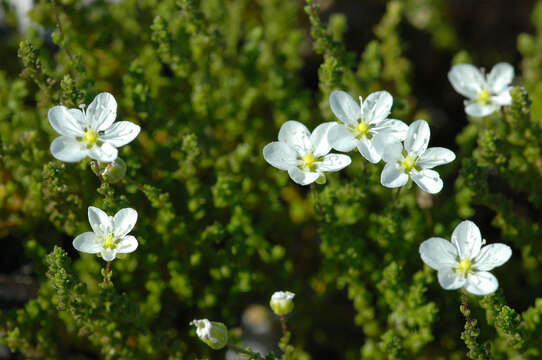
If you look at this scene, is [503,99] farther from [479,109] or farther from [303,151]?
[303,151]

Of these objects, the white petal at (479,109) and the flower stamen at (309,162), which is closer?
the flower stamen at (309,162)

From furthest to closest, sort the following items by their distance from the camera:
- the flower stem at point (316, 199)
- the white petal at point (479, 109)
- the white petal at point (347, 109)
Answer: the white petal at point (479, 109), the flower stem at point (316, 199), the white petal at point (347, 109)

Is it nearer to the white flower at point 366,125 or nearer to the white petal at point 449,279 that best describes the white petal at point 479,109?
the white flower at point 366,125

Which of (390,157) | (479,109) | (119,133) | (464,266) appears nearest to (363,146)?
(390,157)

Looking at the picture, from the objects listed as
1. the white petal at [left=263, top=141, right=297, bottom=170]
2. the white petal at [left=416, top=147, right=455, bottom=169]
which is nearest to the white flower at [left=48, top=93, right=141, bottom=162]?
the white petal at [left=263, top=141, right=297, bottom=170]

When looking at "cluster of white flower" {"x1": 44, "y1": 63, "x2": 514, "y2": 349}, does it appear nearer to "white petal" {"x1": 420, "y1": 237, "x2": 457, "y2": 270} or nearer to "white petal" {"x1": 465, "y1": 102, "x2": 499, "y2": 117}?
"white petal" {"x1": 420, "y1": 237, "x2": 457, "y2": 270}

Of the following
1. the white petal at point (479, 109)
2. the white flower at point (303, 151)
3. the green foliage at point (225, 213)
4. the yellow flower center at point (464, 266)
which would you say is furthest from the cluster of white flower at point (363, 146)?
the white petal at point (479, 109)
